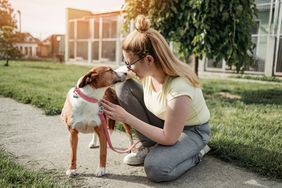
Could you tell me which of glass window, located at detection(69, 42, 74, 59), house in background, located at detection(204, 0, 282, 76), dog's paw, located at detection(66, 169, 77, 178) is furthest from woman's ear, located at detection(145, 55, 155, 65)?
glass window, located at detection(69, 42, 74, 59)

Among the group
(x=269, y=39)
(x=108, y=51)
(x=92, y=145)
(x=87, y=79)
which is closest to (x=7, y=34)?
(x=108, y=51)

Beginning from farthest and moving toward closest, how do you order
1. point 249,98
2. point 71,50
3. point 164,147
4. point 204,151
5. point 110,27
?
1. point 71,50
2. point 110,27
3. point 249,98
4. point 204,151
5. point 164,147

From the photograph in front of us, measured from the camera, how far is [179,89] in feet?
7.14

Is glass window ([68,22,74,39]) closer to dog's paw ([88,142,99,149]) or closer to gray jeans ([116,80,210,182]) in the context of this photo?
dog's paw ([88,142,99,149])

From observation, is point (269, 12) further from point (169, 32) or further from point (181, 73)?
point (181, 73)

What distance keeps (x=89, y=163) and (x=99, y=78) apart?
80 cm

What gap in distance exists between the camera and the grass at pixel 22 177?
1.97 meters

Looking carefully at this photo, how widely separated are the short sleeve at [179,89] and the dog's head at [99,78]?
17.0 inches

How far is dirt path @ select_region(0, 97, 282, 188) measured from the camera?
86.4 inches

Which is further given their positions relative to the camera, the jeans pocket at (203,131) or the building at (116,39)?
the building at (116,39)

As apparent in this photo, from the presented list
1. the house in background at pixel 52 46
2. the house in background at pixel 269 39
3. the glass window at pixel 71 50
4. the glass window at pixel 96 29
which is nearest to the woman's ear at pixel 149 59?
the house in background at pixel 269 39

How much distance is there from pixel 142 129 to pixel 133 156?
1.42 ft

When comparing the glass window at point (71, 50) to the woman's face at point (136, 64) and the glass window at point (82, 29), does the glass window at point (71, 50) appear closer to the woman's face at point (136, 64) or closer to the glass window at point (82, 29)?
the glass window at point (82, 29)

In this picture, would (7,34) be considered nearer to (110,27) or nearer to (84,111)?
Answer: (110,27)
